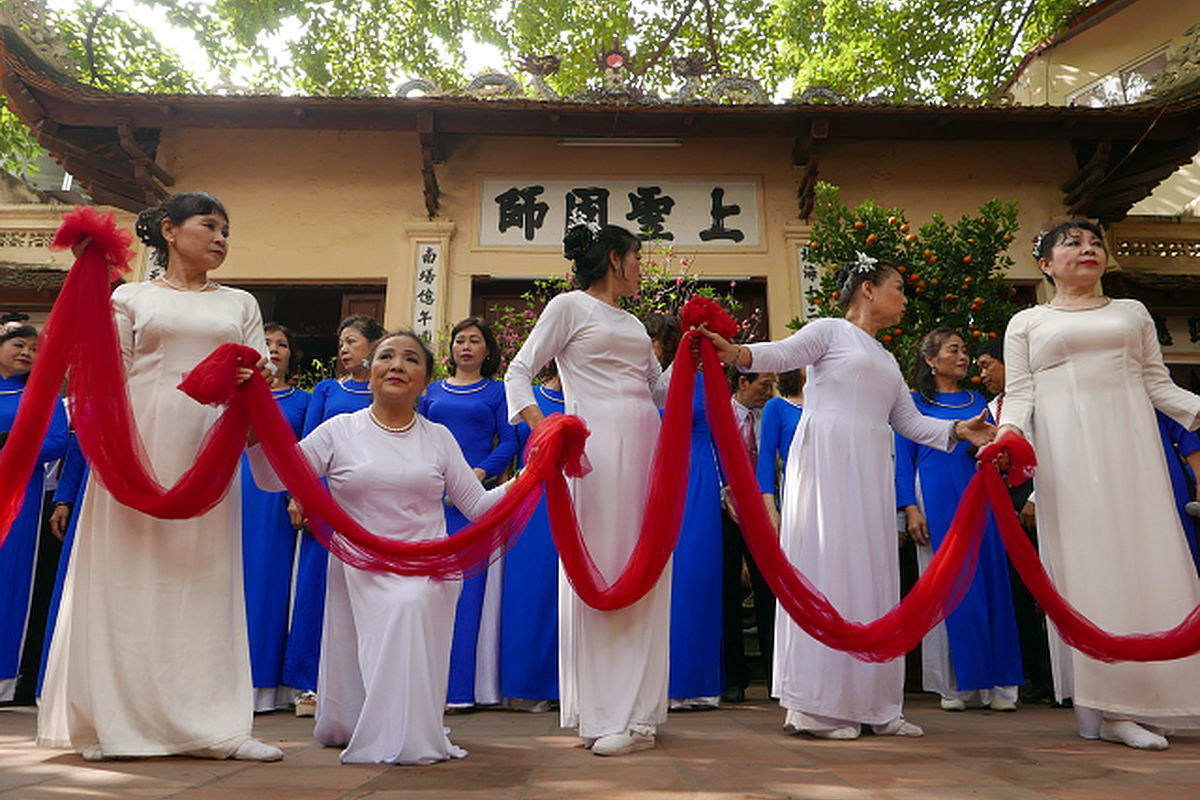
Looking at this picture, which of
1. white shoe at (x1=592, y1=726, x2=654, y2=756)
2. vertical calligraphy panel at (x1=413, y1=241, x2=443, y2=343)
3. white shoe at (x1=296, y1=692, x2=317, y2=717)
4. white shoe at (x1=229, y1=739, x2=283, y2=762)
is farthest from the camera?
vertical calligraphy panel at (x1=413, y1=241, x2=443, y2=343)

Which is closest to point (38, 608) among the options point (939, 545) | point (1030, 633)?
point (939, 545)

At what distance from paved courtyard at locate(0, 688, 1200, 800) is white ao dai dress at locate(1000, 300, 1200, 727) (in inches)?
9.2

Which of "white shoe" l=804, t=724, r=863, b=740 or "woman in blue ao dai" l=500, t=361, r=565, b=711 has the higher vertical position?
"woman in blue ao dai" l=500, t=361, r=565, b=711

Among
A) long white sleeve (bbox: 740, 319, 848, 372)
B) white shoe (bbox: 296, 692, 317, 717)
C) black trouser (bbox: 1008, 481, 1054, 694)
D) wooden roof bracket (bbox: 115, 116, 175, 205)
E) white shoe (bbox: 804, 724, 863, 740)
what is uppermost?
wooden roof bracket (bbox: 115, 116, 175, 205)

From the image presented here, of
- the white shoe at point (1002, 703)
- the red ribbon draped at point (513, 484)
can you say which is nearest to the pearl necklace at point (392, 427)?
the red ribbon draped at point (513, 484)

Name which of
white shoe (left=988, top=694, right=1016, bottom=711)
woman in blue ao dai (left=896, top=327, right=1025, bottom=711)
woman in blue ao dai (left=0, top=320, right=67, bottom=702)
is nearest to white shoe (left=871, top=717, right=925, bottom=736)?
woman in blue ao dai (left=896, top=327, right=1025, bottom=711)

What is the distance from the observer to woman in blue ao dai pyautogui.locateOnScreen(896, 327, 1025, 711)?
4180mm

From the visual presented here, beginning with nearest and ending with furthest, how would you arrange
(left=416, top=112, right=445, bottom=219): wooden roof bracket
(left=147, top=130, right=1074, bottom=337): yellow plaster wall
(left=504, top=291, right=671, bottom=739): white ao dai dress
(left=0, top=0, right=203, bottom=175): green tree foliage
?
(left=504, top=291, right=671, bottom=739): white ao dai dress → (left=416, top=112, right=445, bottom=219): wooden roof bracket → (left=147, top=130, right=1074, bottom=337): yellow plaster wall → (left=0, top=0, right=203, bottom=175): green tree foliage

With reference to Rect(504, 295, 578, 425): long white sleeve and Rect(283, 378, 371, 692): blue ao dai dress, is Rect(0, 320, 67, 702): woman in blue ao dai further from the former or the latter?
Rect(504, 295, 578, 425): long white sleeve

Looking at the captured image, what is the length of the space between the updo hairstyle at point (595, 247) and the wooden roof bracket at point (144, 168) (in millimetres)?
6264

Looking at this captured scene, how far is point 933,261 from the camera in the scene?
5.91 m

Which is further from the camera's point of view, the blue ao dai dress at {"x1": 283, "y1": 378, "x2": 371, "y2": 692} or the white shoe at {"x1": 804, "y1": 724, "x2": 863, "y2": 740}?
the blue ao dai dress at {"x1": 283, "y1": 378, "x2": 371, "y2": 692}

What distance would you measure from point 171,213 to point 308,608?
2.05m

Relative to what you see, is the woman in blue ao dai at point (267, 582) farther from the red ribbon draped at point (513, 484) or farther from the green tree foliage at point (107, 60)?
the green tree foliage at point (107, 60)
